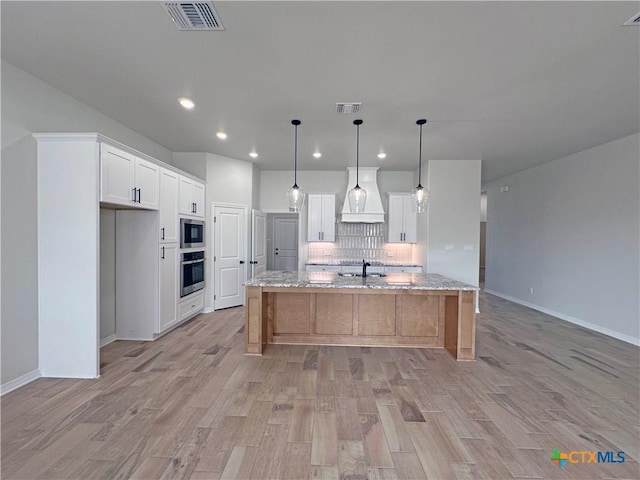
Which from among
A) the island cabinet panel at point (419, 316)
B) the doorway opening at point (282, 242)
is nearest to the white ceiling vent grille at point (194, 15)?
the island cabinet panel at point (419, 316)

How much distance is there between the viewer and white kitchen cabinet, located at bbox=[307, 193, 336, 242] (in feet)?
21.1

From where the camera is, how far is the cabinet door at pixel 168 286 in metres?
4.05

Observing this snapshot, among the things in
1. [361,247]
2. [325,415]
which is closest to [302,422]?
[325,415]

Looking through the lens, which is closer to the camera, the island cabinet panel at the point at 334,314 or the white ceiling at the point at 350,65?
the white ceiling at the point at 350,65

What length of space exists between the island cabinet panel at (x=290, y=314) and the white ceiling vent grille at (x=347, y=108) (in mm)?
2340

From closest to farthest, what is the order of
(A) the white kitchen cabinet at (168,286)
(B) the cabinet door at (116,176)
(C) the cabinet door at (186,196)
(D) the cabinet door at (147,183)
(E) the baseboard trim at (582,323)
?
(B) the cabinet door at (116,176) → (D) the cabinet door at (147,183) → (A) the white kitchen cabinet at (168,286) → (E) the baseboard trim at (582,323) → (C) the cabinet door at (186,196)

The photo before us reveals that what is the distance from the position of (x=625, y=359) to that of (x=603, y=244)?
1937 millimetres

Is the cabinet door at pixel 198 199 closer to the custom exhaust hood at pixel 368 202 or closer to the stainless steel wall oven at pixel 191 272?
the stainless steel wall oven at pixel 191 272

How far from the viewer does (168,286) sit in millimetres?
Answer: 4219

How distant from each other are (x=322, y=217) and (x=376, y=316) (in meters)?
3.07

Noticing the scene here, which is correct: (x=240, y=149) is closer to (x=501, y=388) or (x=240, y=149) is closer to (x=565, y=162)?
(x=501, y=388)

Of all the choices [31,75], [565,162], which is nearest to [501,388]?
[565,162]

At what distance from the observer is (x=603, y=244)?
466cm

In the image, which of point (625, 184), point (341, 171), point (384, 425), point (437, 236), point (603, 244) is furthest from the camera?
point (341, 171)
